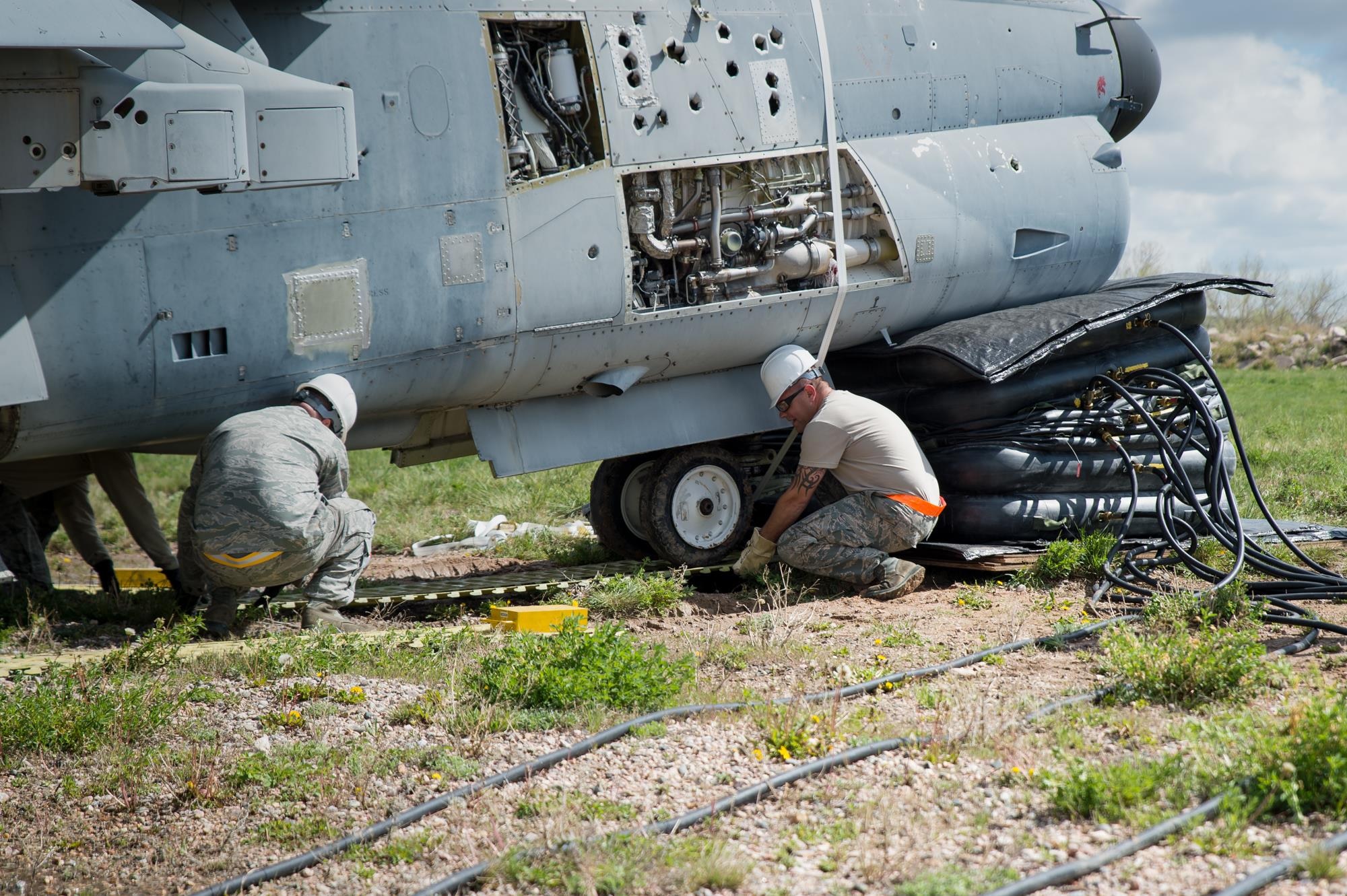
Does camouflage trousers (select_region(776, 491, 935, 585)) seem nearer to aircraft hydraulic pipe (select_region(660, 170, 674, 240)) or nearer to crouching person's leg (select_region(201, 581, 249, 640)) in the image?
aircraft hydraulic pipe (select_region(660, 170, 674, 240))

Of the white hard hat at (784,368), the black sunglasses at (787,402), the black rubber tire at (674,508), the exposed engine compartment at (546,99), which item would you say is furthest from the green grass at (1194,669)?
the exposed engine compartment at (546,99)

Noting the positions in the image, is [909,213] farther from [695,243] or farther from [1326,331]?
[1326,331]

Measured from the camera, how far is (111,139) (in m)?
5.64

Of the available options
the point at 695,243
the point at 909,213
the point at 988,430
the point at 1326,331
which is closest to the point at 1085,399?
the point at 988,430

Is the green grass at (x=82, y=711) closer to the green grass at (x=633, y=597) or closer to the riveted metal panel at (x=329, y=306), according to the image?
the riveted metal panel at (x=329, y=306)

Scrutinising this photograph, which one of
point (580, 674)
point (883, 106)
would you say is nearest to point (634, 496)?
point (883, 106)

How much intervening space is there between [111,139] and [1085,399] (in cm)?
630

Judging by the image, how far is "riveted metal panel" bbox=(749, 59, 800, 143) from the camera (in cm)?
805

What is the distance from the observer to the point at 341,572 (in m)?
7.20

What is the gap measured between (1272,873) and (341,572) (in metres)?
5.17

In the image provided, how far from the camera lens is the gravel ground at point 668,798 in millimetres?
3775

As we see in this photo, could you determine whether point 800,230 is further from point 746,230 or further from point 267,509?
point 267,509

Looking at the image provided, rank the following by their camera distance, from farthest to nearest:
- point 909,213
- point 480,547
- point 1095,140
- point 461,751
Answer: point 480,547
point 1095,140
point 909,213
point 461,751

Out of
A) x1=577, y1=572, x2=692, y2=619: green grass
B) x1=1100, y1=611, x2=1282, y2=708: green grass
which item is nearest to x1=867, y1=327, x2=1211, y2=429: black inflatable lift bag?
x1=577, y1=572, x2=692, y2=619: green grass
